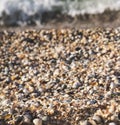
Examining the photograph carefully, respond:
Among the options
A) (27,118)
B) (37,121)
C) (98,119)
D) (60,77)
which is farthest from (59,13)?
(98,119)

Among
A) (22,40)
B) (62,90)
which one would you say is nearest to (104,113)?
(62,90)

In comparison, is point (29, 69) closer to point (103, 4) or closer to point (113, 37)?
point (113, 37)

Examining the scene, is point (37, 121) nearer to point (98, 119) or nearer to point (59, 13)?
point (98, 119)

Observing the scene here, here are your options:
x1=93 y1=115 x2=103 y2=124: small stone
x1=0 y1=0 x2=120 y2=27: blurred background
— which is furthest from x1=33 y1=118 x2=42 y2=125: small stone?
x1=0 y1=0 x2=120 y2=27: blurred background

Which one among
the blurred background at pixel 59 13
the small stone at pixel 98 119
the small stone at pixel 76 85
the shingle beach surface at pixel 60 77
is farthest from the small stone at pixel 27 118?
the blurred background at pixel 59 13

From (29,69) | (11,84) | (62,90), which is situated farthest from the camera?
(29,69)

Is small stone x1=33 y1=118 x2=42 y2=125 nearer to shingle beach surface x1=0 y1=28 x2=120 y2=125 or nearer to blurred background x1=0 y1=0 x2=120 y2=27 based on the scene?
shingle beach surface x1=0 y1=28 x2=120 y2=125

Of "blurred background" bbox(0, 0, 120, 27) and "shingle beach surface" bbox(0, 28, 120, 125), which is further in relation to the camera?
"blurred background" bbox(0, 0, 120, 27)
